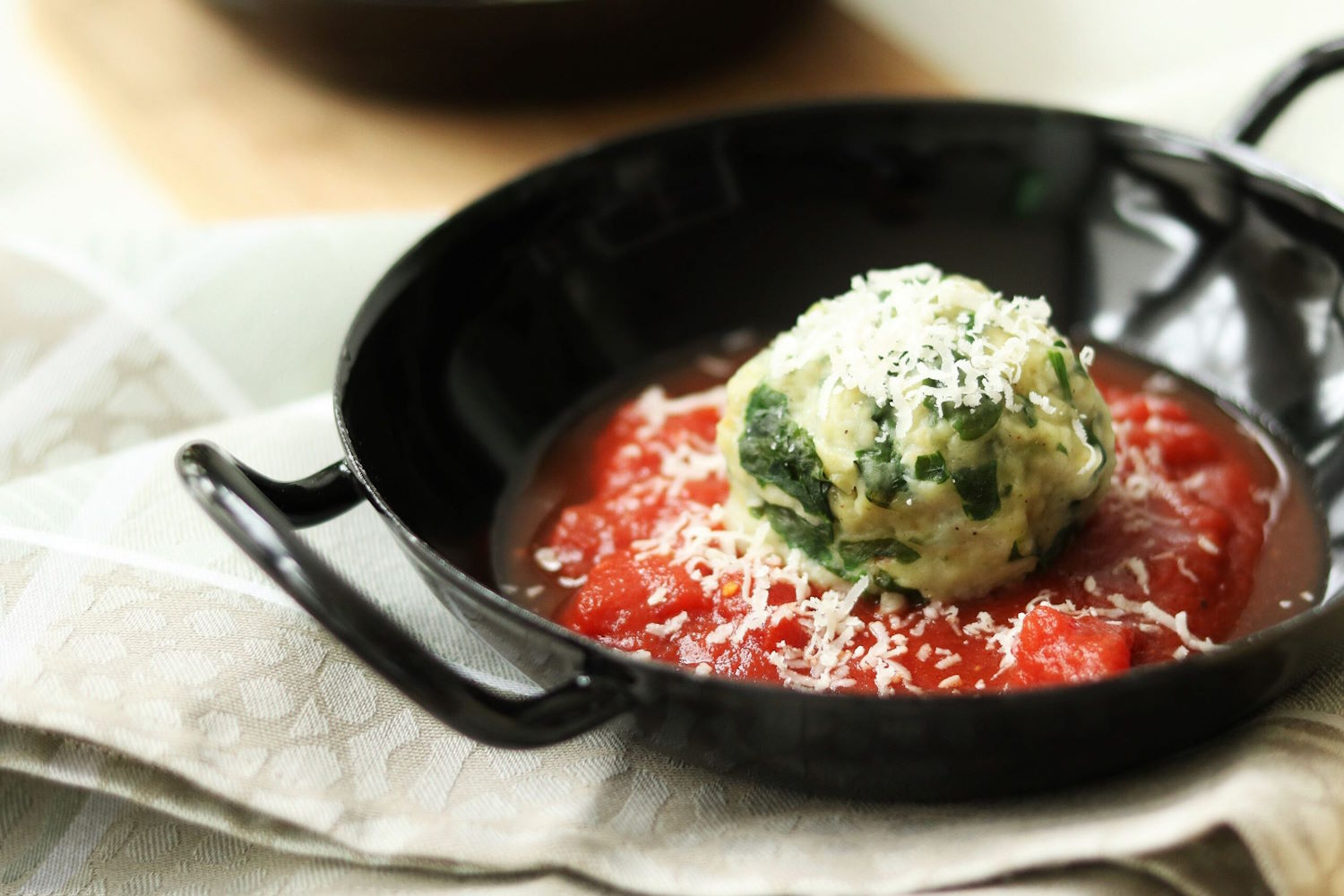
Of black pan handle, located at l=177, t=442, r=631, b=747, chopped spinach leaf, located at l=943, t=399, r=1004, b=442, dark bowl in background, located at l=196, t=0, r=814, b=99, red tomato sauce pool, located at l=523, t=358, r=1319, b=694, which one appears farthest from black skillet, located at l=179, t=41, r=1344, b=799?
dark bowl in background, located at l=196, t=0, r=814, b=99

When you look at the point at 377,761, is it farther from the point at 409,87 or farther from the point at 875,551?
the point at 409,87

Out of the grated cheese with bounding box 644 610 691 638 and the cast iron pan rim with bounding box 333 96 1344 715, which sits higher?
the cast iron pan rim with bounding box 333 96 1344 715

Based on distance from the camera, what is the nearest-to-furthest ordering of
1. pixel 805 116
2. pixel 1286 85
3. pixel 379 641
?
pixel 379 641 < pixel 1286 85 < pixel 805 116

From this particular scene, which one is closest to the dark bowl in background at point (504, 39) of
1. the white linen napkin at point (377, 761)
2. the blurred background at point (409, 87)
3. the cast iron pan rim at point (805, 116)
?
the blurred background at point (409, 87)

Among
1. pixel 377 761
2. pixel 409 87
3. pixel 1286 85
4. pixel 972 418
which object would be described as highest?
pixel 1286 85

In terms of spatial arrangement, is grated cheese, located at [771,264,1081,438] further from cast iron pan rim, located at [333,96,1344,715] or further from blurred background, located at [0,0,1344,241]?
blurred background, located at [0,0,1344,241]

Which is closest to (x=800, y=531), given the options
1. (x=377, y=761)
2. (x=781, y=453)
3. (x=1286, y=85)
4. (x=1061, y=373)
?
(x=781, y=453)

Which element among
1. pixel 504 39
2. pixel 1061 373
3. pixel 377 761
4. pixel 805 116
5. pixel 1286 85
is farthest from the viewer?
pixel 504 39
